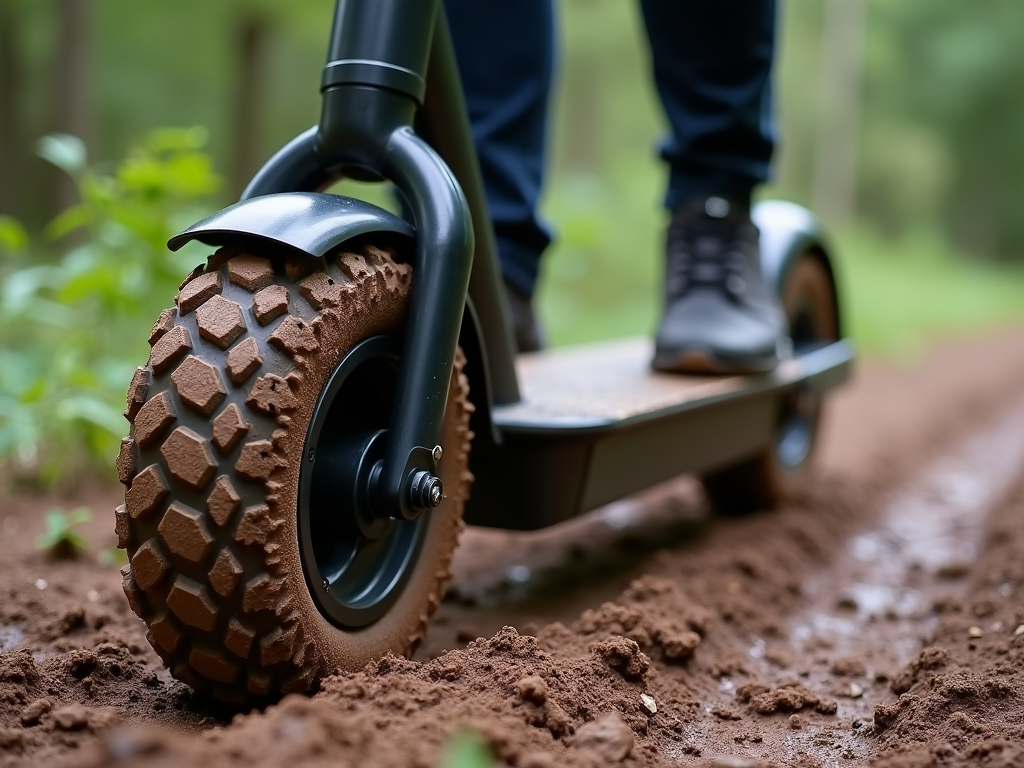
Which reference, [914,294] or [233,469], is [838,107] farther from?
[233,469]

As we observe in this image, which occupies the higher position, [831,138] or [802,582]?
[831,138]

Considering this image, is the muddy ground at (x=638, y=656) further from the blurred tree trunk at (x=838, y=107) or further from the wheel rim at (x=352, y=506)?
the blurred tree trunk at (x=838, y=107)

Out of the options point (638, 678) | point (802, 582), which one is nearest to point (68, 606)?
point (638, 678)

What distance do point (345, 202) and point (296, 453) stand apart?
30 cm

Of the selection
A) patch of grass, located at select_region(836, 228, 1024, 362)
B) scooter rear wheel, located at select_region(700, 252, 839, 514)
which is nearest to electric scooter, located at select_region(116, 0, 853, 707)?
scooter rear wheel, located at select_region(700, 252, 839, 514)

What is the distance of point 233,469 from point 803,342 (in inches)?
80.9

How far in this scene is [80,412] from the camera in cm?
198

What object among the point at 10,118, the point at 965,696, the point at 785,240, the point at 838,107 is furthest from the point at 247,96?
the point at 838,107

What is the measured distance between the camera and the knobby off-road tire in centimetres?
93

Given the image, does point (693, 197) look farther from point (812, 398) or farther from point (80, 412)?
point (80, 412)

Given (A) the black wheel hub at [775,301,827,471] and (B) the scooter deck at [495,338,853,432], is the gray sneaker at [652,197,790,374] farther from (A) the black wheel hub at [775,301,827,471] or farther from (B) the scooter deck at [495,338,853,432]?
(A) the black wheel hub at [775,301,827,471]

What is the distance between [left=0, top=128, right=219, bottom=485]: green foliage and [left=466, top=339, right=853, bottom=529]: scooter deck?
85 centimetres

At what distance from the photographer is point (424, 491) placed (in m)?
1.08

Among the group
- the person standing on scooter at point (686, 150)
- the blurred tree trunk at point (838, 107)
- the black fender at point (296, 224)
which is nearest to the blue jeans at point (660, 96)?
the person standing on scooter at point (686, 150)
